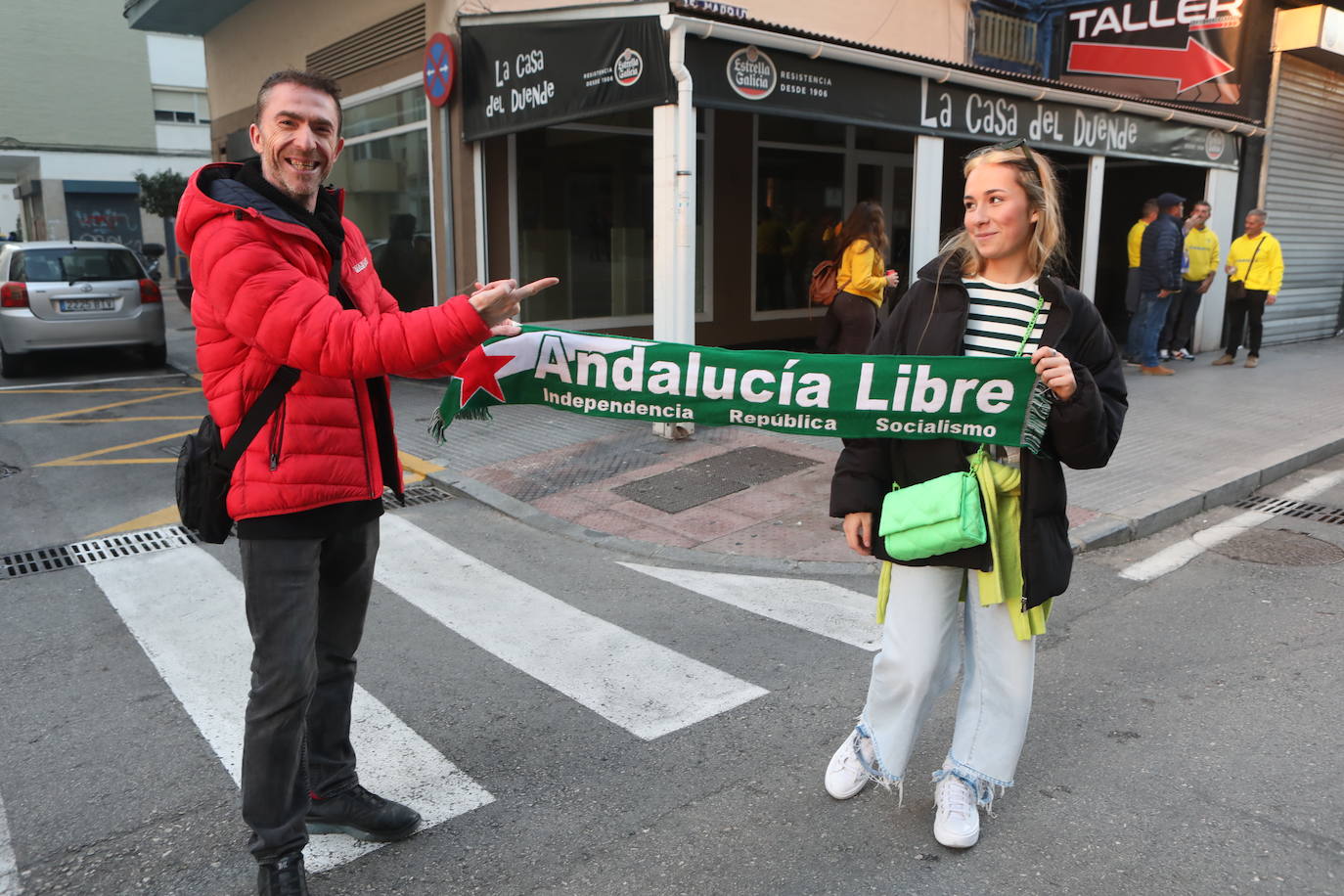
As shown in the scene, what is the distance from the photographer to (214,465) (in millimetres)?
2496

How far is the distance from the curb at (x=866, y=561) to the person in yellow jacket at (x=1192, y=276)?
5.62 metres

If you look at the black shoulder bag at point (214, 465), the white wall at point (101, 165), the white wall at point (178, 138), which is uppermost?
the white wall at point (178, 138)

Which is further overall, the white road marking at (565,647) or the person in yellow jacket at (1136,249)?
the person in yellow jacket at (1136,249)

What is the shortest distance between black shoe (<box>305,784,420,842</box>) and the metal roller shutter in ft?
48.9

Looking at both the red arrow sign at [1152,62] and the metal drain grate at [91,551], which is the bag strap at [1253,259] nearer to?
the red arrow sign at [1152,62]

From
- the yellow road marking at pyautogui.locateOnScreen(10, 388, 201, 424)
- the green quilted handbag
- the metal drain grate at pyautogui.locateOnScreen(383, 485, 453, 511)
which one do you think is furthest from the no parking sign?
the green quilted handbag

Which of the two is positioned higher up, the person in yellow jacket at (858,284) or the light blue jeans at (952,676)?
the person in yellow jacket at (858,284)

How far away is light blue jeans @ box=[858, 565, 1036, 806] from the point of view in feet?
9.36

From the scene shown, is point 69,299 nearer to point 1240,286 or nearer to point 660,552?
point 660,552

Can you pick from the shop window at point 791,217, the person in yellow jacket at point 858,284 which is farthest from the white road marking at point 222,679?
the shop window at point 791,217

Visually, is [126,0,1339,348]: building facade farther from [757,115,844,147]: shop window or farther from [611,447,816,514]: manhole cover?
[611,447,816,514]: manhole cover

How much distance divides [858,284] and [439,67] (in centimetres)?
632

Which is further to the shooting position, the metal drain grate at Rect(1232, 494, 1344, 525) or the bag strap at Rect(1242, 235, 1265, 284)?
the bag strap at Rect(1242, 235, 1265, 284)

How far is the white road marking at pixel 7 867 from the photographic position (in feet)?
9.20
